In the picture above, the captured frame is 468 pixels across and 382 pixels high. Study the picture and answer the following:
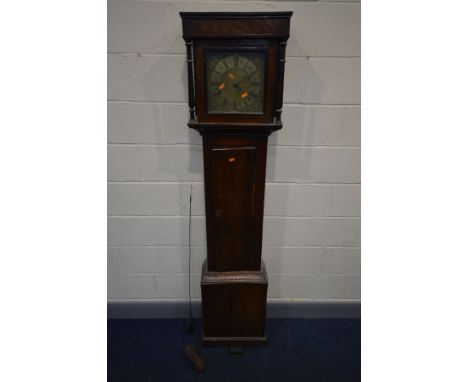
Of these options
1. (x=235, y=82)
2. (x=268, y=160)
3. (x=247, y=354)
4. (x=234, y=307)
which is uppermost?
(x=235, y=82)

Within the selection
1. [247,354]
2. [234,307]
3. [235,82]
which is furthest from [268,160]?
[247,354]

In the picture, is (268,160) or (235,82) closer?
(235,82)

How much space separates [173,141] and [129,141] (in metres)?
0.22

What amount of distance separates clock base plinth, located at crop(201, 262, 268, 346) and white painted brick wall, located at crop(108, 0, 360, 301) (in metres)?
0.26

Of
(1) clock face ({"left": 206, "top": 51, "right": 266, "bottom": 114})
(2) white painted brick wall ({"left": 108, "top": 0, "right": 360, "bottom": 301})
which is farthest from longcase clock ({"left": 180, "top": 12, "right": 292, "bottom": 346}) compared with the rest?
(2) white painted brick wall ({"left": 108, "top": 0, "right": 360, "bottom": 301})

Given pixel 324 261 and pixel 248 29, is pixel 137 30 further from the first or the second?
pixel 324 261

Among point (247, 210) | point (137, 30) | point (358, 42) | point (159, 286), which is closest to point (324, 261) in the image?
point (247, 210)

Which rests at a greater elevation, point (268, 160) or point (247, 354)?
point (268, 160)

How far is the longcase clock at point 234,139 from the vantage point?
3.97ft

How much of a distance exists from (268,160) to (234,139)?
323mm

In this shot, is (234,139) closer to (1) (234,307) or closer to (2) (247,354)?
(1) (234,307)

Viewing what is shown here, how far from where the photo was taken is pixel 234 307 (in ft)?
5.43

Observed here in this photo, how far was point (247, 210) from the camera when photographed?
1502mm

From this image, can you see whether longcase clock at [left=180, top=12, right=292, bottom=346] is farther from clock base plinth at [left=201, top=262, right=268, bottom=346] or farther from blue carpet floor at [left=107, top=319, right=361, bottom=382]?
blue carpet floor at [left=107, top=319, right=361, bottom=382]
